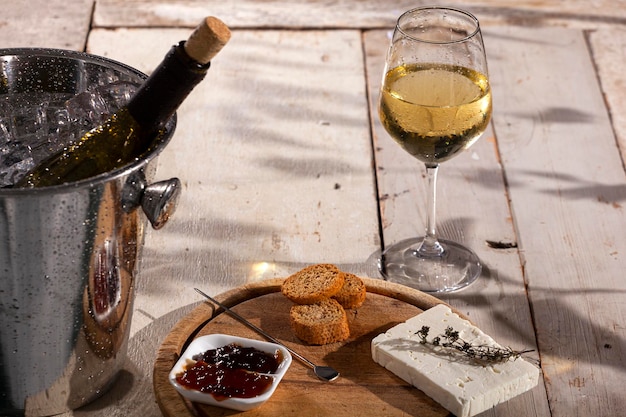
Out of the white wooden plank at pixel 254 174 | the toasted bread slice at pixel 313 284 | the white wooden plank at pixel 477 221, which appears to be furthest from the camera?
the white wooden plank at pixel 254 174

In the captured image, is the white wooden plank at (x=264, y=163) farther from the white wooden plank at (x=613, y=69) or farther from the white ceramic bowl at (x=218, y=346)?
the white wooden plank at (x=613, y=69)

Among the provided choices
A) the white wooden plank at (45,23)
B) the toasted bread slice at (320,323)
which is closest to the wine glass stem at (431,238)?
the toasted bread slice at (320,323)

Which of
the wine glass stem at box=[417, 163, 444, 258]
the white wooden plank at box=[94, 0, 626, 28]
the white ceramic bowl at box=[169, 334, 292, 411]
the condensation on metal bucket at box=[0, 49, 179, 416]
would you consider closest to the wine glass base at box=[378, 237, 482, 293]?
the wine glass stem at box=[417, 163, 444, 258]

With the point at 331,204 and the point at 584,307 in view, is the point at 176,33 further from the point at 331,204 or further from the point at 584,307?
the point at 584,307

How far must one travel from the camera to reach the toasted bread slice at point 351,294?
1726 mm

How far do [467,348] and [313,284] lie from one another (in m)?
0.32

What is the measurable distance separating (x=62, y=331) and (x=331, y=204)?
83 centimetres

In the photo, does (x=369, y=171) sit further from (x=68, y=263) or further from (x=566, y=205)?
(x=68, y=263)

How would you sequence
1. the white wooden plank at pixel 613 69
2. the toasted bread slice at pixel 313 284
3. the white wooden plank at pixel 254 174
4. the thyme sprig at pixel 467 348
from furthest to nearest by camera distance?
the white wooden plank at pixel 613 69 < the white wooden plank at pixel 254 174 < the toasted bread slice at pixel 313 284 < the thyme sprig at pixel 467 348

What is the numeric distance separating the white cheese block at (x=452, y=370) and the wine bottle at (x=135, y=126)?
1.67 feet

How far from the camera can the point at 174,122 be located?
1.53 m

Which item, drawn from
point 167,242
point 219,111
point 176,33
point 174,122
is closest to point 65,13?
point 176,33

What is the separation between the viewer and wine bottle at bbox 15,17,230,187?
1.44 m

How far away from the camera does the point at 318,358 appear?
63.7 inches
